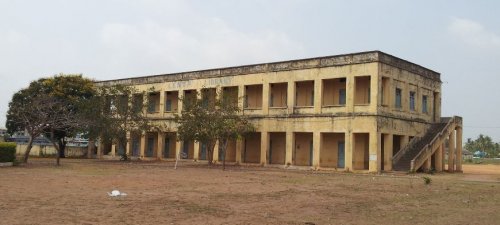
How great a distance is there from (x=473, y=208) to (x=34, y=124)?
23.8 metres

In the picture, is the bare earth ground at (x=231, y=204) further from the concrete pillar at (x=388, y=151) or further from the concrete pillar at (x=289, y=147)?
the concrete pillar at (x=289, y=147)

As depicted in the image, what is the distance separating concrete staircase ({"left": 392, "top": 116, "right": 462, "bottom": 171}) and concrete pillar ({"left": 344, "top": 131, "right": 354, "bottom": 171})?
2667mm

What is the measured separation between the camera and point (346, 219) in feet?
34.1

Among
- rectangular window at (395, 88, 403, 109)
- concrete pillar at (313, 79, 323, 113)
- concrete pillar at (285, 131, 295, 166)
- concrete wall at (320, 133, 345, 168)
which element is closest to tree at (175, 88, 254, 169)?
concrete pillar at (285, 131, 295, 166)

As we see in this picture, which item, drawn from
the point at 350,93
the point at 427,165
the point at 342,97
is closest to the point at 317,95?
the point at 342,97

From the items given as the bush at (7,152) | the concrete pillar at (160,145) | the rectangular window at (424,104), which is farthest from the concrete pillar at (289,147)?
the bush at (7,152)

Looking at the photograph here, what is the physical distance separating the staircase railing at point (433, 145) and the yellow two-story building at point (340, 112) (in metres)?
0.06

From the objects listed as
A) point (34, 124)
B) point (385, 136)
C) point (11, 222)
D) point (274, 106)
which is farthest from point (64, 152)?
point (11, 222)

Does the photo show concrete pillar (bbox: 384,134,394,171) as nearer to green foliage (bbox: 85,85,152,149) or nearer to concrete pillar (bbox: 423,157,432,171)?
concrete pillar (bbox: 423,157,432,171)

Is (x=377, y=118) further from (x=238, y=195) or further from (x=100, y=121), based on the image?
(x=100, y=121)

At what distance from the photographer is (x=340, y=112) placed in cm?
2992

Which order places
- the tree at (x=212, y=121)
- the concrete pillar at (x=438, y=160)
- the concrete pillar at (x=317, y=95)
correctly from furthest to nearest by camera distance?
the concrete pillar at (x=438, y=160) < the concrete pillar at (x=317, y=95) < the tree at (x=212, y=121)

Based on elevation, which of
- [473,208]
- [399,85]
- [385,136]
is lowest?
[473,208]

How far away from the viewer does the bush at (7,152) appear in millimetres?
25672
